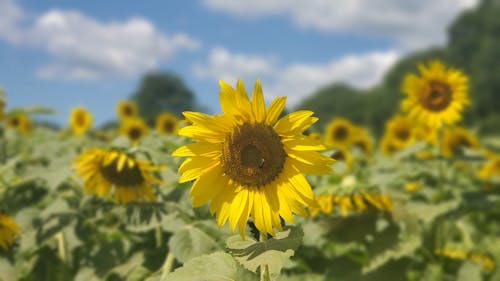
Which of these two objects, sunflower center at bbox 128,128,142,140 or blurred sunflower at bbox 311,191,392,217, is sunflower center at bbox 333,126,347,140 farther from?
blurred sunflower at bbox 311,191,392,217

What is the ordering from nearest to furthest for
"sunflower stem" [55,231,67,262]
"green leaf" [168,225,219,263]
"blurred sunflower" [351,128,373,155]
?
"green leaf" [168,225,219,263]
"sunflower stem" [55,231,67,262]
"blurred sunflower" [351,128,373,155]

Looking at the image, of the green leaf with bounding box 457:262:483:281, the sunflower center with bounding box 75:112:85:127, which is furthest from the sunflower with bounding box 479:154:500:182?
the sunflower center with bounding box 75:112:85:127

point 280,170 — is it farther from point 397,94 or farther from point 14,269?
point 397,94

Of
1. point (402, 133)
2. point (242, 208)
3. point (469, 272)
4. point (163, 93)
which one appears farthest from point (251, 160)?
point (163, 93)

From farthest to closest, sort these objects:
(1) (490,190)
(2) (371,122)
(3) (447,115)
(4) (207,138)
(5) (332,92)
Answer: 1. (5) (332,92)
2. (2) (371,122)
3. (1) (490,190)
4. (3) (447,115)
5. (4) (207,138)

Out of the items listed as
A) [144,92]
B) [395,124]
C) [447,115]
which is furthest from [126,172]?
[144,92]

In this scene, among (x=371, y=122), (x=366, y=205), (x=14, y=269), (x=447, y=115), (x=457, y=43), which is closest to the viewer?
(x=14, y=269)
